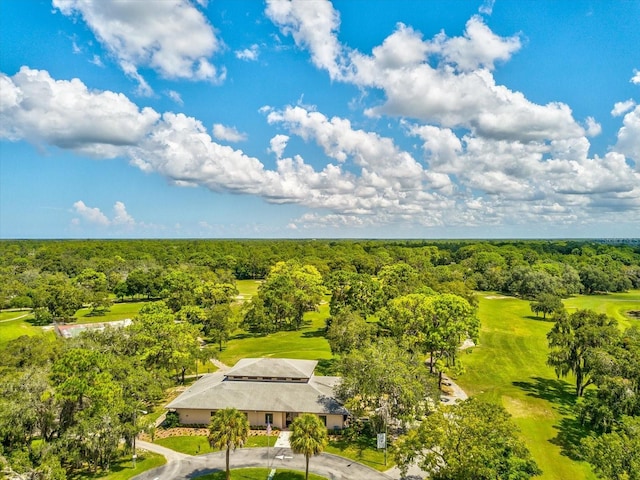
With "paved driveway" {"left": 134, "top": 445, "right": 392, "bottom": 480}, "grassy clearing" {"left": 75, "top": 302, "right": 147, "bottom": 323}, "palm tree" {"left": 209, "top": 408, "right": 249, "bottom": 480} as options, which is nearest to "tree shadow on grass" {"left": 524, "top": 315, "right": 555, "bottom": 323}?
"paved driveway" {"left": 134, "top": 445, "right": 392, "bottom": 480}

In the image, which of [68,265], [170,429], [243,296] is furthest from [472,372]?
[68,265]

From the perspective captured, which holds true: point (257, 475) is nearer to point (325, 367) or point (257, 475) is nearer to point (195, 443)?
point (195, 443)

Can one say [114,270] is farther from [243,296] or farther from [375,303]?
[375,303]

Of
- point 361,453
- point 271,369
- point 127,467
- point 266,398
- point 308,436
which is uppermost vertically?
point 308,436

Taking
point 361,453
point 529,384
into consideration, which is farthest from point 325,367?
point 529,384

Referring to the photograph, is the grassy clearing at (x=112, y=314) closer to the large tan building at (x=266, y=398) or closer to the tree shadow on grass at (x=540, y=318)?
the large tan building at (x=266, y=398)

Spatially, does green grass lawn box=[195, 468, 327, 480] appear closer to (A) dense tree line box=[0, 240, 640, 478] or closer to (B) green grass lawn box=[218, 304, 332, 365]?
(A) dense tree line box=[0, 240, 640, 478]
